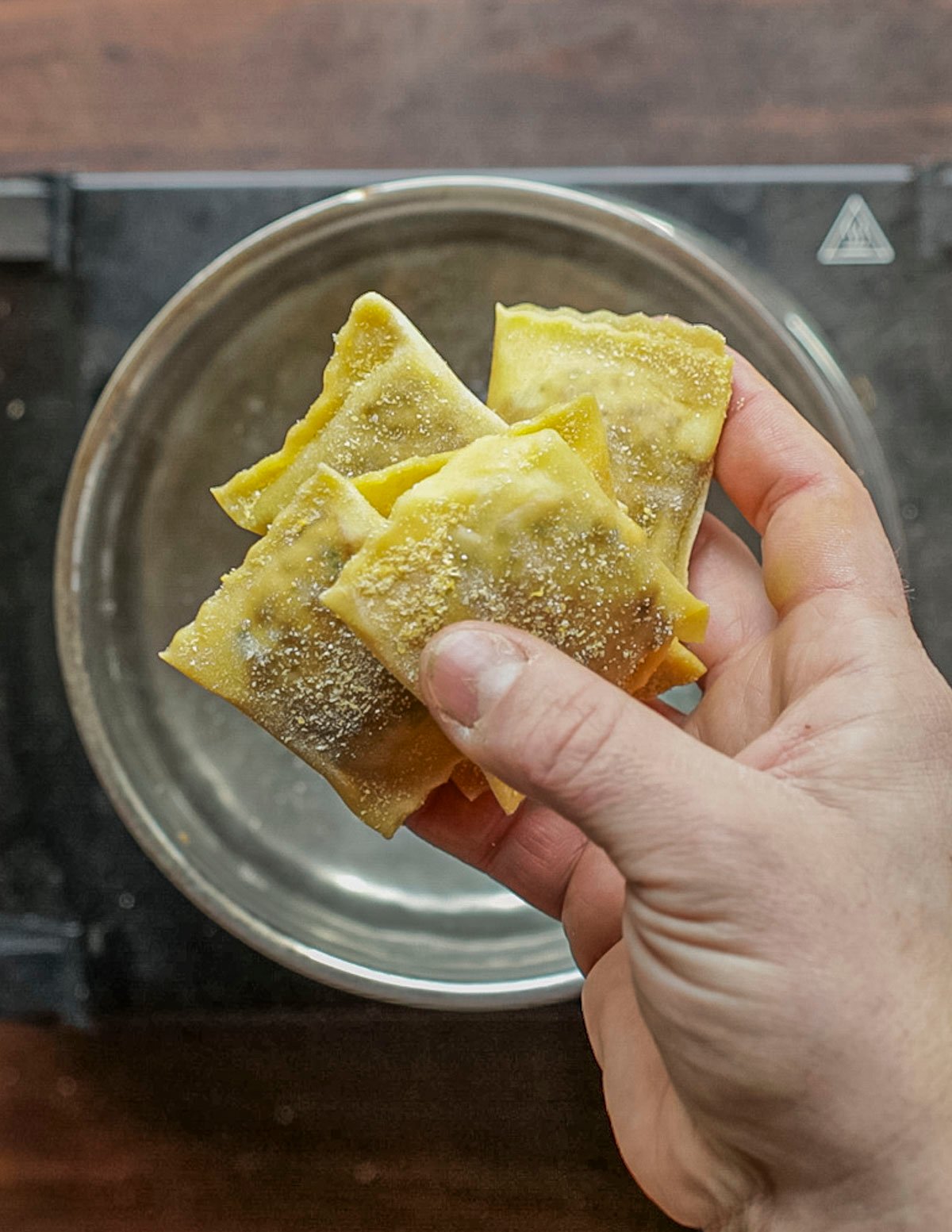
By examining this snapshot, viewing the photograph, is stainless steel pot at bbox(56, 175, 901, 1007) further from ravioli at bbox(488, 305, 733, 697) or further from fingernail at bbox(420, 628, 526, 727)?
fingernail at bbox(420, 628, 526, 727)

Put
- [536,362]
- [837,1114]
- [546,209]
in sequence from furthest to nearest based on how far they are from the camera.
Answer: [546,209] < [536,362] < [837,1114]

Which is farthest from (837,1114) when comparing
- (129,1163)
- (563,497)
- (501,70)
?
(501,70)

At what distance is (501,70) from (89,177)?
16.2 inches

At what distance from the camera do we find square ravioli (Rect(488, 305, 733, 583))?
886 mm

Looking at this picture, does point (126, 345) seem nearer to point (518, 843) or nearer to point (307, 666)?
point (307, 666)

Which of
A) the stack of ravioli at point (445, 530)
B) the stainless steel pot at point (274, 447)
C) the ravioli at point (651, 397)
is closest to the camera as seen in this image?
the stack of ravioli at point (445, 530)

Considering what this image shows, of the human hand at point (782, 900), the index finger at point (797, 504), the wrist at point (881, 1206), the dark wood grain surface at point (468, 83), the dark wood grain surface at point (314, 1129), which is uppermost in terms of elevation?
the dark wood grain surface at point (468, 83)

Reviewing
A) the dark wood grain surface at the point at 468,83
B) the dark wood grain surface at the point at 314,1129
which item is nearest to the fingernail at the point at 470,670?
the dark wood grain surface at the point at 314,1129

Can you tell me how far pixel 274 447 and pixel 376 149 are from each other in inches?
12.2

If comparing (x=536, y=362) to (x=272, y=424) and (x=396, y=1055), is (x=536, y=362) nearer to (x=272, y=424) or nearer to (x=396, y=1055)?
(x=272, y=424)

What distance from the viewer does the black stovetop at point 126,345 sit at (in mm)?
1072

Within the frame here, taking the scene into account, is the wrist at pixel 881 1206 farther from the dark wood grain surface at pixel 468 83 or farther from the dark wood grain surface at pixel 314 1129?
the dark wood grain surface at pixel 468 83

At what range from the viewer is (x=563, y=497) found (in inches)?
30.3

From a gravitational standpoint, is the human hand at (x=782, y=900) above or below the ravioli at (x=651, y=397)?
below
